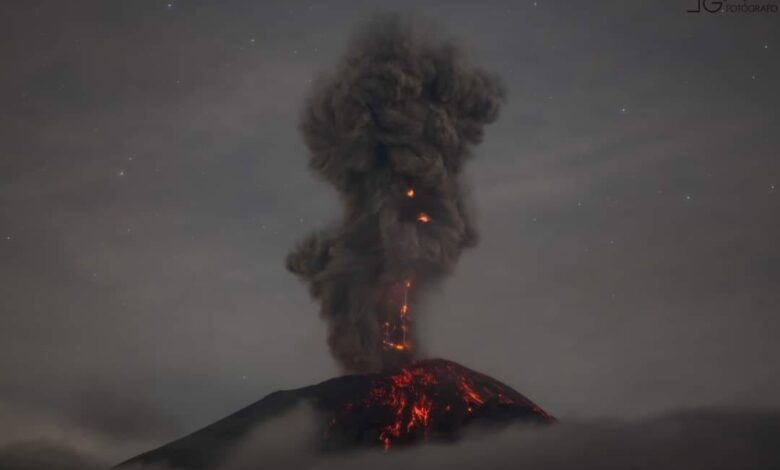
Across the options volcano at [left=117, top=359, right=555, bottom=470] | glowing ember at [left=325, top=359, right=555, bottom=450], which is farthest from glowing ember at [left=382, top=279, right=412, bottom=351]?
glowing ember at [left=325, top=359, right=555, bottom=450]

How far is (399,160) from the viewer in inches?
1882

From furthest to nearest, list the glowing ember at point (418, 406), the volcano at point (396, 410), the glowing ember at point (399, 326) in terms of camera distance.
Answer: the volcano at point (396, 410), the glowing ember at point (418, 406), the glowing ember at point (399, 326)

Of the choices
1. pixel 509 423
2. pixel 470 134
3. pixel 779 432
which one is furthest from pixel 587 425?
pixel 470 134

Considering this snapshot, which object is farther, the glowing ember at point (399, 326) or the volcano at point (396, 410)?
the volcano at point (396, 410)

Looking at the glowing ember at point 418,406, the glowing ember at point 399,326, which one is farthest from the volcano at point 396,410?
the glowing ember at point 399,326

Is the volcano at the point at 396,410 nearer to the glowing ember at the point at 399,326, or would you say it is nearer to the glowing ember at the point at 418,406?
the glowing ember at the point at 418,406

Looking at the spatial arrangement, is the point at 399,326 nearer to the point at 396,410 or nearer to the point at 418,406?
the point at 396,410

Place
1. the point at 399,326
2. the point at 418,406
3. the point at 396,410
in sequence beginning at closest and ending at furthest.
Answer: the point at 399,326, the point at 396,410, the point at 418,406

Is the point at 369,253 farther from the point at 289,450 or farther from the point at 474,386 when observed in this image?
the point at 289,450

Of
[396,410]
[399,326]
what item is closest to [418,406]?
[396,410]

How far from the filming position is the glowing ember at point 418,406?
5703cm

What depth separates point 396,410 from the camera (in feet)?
193

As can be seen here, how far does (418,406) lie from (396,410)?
5.81 feet

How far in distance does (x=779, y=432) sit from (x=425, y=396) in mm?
45254
